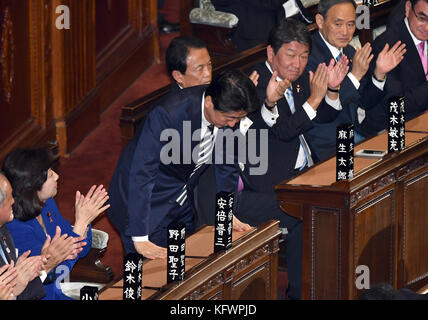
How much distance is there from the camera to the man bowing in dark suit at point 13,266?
13.9 ft

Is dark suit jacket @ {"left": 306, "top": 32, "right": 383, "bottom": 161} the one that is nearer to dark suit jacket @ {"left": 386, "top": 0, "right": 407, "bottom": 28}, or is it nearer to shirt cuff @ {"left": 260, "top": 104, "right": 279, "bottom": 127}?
shirt cuff @ {"left": 260, "top": 104, "right": 279, "bottom": 127}

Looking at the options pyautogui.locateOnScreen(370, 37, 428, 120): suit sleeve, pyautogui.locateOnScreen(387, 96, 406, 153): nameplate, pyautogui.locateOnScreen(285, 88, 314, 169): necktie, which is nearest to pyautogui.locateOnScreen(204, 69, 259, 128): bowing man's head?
pyautogui.locateOnScreen(285, 88, 314, 169): necktie

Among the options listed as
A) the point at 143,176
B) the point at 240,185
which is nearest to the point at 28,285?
the point at 143,176

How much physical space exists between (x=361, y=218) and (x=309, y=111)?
2.04 feet

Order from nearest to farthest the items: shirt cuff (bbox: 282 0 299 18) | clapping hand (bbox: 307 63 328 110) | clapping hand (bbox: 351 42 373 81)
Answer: clapping hand (bbox: 307 63 328 110) < clapping hand (bbox: 351 42 373 81) < shirt cuff (bbox: 282 0 299 18)

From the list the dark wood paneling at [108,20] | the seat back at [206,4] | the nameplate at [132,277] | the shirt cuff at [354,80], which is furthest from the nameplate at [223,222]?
Result: the seat back at [206,4]

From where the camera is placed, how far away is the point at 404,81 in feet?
21.2

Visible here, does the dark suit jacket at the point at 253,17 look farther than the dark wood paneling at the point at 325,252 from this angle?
Yes

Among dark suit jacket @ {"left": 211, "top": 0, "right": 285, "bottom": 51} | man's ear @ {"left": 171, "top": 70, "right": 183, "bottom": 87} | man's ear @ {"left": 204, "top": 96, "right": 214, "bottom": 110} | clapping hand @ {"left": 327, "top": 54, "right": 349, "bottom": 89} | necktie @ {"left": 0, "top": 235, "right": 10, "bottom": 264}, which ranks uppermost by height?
dark suit jacket @ {"left": 211, "top": 0, "right": 285, "bottom": 51}

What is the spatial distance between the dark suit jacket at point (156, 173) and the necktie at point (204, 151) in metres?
0.02

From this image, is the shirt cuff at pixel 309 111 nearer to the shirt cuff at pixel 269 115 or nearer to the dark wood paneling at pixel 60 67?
the shirt cuff at pixel 269 115

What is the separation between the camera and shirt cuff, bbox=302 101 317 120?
5.68 meters
